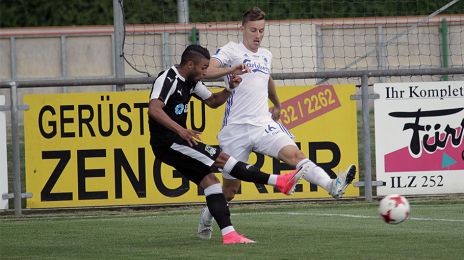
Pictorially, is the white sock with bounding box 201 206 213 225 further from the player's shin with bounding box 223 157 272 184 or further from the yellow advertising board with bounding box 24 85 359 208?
the yellow advertising board with bounding box 24 85 359 208

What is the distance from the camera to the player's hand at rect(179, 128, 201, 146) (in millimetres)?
10250

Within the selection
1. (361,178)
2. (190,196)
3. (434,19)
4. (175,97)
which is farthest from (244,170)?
(434,19)

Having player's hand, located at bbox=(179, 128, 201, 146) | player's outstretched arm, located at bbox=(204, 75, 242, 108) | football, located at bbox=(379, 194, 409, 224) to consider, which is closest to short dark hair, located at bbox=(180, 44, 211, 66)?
player's outstretched arm, located at bbox=(204, 75, 242, 108)

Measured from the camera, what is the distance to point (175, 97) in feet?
34.7

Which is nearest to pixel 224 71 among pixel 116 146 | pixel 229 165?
pixel 229 165

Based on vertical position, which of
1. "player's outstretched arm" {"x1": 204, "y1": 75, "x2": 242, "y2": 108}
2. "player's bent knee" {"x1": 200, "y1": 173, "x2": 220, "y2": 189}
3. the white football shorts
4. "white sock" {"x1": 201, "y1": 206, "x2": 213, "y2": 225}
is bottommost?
"white sock" {"x1": 201, "y1": 206, "x2": 213, "y2": 225}

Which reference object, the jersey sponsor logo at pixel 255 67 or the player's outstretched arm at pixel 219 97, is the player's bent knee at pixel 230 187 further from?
the jersey sponsor logo at pixel 255 67

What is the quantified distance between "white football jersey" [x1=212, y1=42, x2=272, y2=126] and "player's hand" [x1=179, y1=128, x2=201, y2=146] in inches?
54.8

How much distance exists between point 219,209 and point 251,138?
138 cm

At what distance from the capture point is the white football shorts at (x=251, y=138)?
11453 mm

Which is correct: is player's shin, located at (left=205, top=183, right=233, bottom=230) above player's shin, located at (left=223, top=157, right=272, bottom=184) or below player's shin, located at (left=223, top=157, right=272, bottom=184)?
below

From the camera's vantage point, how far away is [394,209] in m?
9.79

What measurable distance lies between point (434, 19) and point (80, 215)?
13.4 metres

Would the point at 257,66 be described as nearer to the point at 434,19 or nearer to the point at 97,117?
the point at 97,117
